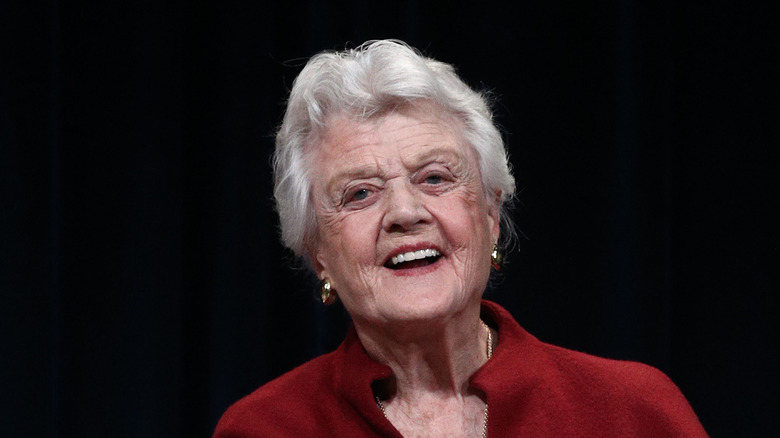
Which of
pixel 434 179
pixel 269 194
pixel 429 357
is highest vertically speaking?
pixel 434 179

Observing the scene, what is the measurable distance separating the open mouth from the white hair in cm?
21

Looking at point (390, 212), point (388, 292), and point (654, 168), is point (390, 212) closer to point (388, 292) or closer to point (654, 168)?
point (388, 292)

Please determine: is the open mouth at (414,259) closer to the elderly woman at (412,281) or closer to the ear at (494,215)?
the elderly woman at (412,281)

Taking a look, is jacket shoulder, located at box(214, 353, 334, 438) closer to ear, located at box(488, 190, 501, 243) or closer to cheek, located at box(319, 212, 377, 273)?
cheek, located at box(319, 212, 377, 273)

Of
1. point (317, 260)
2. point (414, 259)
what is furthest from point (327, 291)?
point (414, 259)

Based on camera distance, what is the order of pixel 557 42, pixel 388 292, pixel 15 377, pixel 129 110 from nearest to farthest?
pixel 388 292
pixel 15 377
pixel 129 110
pixel 557 42

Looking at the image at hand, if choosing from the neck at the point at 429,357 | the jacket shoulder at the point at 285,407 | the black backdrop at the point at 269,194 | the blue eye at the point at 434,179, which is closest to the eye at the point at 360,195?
the blue eye at the point at 434,179

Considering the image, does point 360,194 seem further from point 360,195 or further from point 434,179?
point 434,179

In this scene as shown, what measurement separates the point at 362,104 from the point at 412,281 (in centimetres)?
35

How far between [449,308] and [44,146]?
1203mm

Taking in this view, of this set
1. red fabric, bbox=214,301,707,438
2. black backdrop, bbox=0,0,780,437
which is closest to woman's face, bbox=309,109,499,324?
red fabric, bbox=214,301,707,438

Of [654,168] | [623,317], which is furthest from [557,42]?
[623,317]

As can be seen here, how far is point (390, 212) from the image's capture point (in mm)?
1540

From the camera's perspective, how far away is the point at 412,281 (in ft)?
4.99
